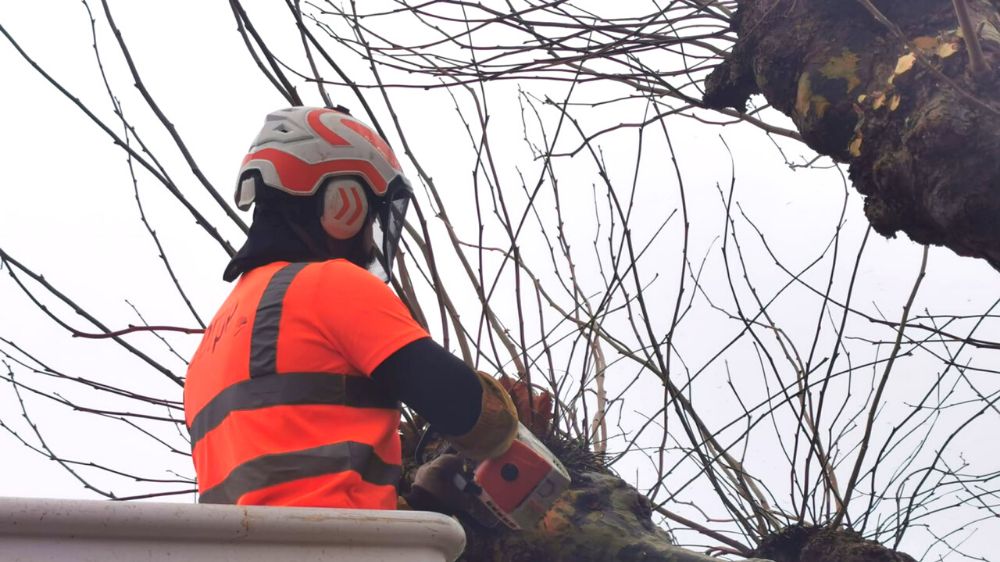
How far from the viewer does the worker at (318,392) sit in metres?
2.14

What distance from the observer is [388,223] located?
9.32 ft

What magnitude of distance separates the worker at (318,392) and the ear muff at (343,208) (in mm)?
123

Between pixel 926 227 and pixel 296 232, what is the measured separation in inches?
57.0

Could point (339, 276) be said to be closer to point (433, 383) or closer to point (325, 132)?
point (433, 383)

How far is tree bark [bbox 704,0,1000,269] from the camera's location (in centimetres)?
195

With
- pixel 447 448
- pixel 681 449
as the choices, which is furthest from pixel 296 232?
pixel 681 449

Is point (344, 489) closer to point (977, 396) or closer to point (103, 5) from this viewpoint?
point (103, 5)

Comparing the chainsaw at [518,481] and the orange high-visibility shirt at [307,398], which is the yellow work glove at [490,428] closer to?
the chainsaw at [518,481]

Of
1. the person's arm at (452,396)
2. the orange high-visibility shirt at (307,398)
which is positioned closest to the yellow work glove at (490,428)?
the person's arm at (452,396)

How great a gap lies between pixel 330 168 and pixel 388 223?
0.88 ft

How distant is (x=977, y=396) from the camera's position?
Result: 3561 millimetres

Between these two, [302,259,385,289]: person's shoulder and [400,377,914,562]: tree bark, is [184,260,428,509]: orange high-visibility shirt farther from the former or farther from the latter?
[400,377,914,562]: tree bark

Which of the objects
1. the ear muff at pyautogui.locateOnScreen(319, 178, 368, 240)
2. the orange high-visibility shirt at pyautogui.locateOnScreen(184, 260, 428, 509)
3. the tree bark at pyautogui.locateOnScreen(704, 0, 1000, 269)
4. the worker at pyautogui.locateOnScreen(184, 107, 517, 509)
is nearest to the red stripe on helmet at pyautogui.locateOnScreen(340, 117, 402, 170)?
the ear muff at pyautogui.locateOnScreen(319, 178, 368, 240)


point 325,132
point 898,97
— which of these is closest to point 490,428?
point 325,132
